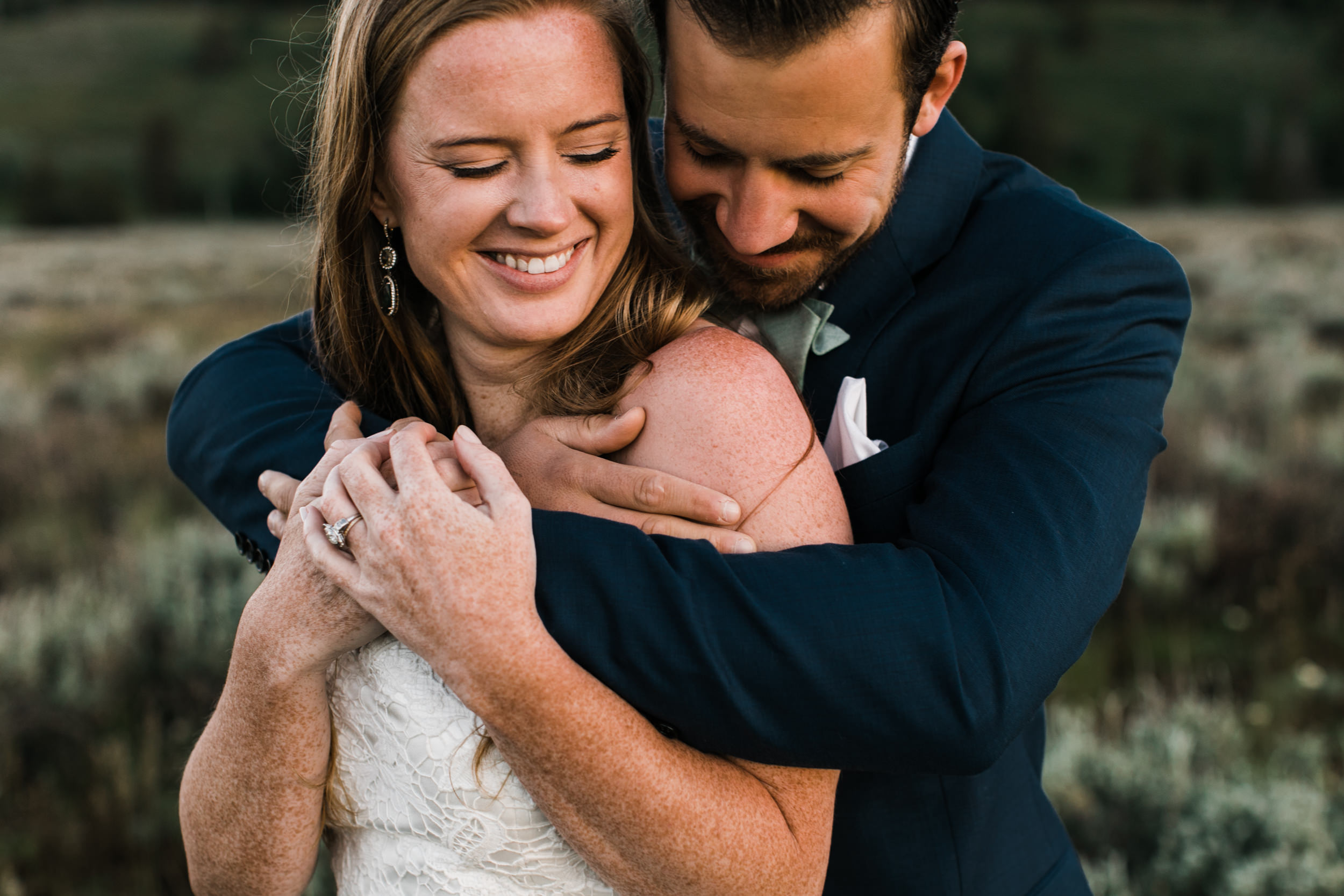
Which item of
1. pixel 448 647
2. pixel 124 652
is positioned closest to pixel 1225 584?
pixel 448 647

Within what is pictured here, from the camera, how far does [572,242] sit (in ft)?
6.33

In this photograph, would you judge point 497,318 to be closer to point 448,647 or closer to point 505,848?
point 448,647

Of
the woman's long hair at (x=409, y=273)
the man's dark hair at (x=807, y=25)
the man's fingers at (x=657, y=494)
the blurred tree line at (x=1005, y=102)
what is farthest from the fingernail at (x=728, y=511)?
the blurred tree line at (x=1005, y=102)

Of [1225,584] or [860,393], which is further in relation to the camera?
[1225,584]

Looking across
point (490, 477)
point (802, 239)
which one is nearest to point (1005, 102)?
point (802, 239)

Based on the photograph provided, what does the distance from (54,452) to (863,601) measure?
7.11 meters

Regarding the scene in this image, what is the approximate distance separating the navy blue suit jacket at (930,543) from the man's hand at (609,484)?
10 centimetres

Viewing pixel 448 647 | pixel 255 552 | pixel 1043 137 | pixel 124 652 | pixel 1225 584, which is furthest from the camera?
pixel 1043 137

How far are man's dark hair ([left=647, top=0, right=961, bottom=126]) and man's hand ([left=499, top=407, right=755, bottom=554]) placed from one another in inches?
28.1

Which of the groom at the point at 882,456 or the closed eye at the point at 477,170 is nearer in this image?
the groom at the point at 882,456

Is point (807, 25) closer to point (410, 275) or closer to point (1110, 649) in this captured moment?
point (410, 275)

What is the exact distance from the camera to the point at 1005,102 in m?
66.2

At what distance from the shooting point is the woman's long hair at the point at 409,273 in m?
1.85

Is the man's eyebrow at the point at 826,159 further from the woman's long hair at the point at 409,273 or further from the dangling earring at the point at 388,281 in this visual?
the dangling earring at the point at 388,281
